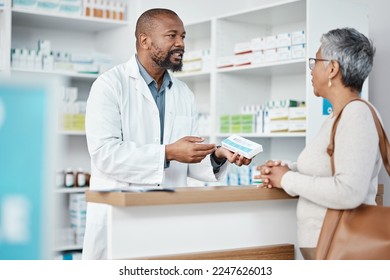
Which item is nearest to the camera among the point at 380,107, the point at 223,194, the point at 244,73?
the point at 223,194

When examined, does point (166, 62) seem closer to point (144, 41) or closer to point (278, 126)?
point (144, 41)

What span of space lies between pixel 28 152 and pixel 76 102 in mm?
4357

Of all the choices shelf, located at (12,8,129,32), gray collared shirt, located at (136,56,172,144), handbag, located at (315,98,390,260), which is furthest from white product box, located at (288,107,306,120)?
handbag, located at (315,98,390,260)

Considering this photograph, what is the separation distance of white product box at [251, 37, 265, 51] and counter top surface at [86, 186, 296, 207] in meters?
2.41

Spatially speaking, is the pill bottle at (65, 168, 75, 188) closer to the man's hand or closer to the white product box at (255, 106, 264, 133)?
the white product box at (255, 106, 264, 133)

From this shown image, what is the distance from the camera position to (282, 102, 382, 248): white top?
1.73 m

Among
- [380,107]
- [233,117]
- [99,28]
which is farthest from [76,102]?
[380,107]

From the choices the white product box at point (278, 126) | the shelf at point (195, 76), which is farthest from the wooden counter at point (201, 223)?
the shelf at point (195, 76)

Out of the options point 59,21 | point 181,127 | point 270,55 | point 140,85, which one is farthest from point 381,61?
point 59,21

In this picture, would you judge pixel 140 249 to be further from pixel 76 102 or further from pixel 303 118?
pixel 76 102

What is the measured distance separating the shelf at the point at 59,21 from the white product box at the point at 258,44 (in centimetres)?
123

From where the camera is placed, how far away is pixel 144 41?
2.71 metres

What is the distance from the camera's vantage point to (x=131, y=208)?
1809mm

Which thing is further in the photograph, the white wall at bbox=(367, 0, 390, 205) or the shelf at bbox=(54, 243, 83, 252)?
the shelf at bbox=(54, 243, 83, 252)
